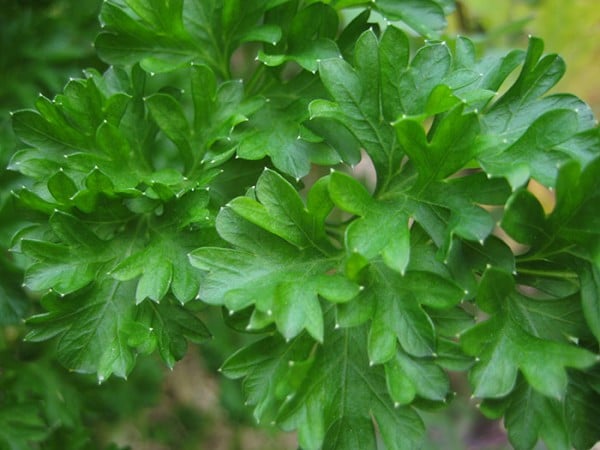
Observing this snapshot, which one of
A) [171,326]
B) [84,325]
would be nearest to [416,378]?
[171,326]

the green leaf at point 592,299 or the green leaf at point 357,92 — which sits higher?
the green leaf at point 357,92

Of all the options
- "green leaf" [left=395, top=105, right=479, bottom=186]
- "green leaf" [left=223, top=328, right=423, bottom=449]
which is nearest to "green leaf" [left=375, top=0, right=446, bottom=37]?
"green leaf" [left=395, top=105, right=479, bottom=186]

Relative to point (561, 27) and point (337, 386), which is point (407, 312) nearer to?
point (337, 386)

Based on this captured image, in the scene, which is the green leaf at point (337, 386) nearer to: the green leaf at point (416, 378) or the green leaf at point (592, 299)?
the green leaf at point (416, 378)

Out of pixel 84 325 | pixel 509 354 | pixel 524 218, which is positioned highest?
pixel 524 218

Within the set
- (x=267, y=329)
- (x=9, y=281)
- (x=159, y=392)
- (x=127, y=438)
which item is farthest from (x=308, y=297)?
(x=127, y=438)

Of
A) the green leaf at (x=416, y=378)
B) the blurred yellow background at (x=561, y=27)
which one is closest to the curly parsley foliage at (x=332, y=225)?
the green leaf at (x=416, y=378)

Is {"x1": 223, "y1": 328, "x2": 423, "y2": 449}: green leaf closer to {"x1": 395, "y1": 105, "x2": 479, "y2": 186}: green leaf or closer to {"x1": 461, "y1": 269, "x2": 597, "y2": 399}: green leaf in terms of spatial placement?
{"x1": 461, "y1": 269, "x2": 597, "y2": 399}: green leaf

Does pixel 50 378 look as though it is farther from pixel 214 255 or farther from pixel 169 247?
pixel 214 255
